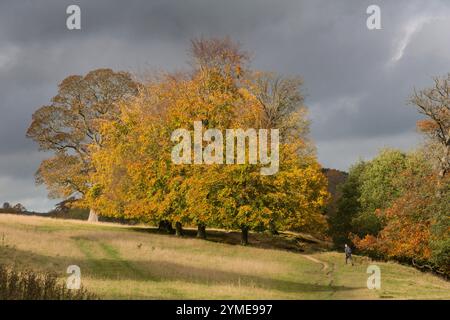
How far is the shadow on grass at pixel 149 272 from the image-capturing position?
31.9m

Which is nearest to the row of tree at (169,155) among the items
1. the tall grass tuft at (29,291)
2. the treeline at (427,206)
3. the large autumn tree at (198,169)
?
the large autumn tree at (198,169)

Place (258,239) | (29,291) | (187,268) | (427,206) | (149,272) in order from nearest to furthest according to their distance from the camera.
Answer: (29,291) < (149,272) < (187,268) < (427,206) < (258,239)

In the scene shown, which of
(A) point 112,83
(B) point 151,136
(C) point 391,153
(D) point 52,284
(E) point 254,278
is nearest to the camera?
(D) point 52,284

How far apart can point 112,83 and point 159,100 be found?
12668mm

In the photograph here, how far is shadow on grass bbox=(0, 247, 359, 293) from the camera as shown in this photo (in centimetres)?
3195

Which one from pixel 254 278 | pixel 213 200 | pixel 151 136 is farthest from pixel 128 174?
pixel 254 278

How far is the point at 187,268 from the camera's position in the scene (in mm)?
36844

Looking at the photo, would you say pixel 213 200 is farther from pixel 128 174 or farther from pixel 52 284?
pixel 52 284

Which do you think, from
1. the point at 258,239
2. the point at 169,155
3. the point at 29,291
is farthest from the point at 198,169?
the point at 29,291

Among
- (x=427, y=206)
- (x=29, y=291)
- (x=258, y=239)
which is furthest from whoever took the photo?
(x=258, y=239)

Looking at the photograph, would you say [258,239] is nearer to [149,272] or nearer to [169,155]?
[169,155]

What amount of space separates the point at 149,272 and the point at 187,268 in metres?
3.64

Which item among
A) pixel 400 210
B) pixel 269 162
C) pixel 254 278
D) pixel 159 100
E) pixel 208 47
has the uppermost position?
pixel 208 47

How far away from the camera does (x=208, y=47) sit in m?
57.2
